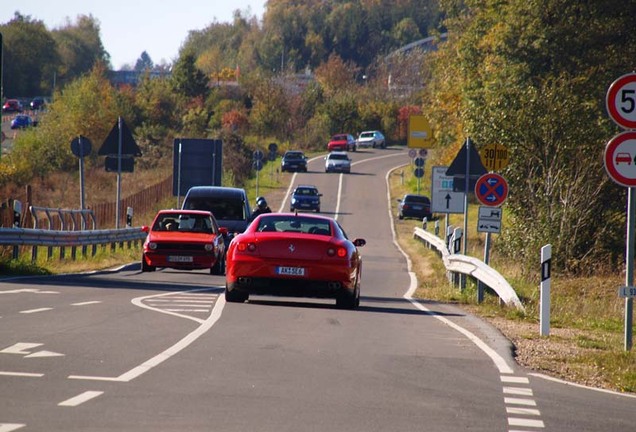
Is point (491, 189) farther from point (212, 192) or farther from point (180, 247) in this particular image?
point (212, 192)

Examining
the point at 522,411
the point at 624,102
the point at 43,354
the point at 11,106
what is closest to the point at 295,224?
the point at 624,102

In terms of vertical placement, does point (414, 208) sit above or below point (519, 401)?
above

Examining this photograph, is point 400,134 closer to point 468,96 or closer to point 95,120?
point 95,120

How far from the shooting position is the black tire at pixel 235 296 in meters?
19.2

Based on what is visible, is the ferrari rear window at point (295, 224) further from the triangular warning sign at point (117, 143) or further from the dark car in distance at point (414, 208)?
the dark car in distance at point (414, 208)

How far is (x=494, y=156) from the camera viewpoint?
87.2 feet

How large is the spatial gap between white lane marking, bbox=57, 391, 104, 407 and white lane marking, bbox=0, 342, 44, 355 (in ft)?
7.97

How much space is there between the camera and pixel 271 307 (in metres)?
19.0

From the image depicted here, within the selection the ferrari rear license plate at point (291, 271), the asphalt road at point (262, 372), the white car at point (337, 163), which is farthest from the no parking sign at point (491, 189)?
the white car at point (337, 163)

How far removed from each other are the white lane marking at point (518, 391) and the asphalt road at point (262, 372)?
0.02 metres

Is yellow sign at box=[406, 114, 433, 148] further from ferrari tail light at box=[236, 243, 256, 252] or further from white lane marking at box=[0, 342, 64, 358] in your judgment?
white lane marking at box=[0, 342, 64, 358]

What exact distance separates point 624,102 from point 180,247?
15.4 m

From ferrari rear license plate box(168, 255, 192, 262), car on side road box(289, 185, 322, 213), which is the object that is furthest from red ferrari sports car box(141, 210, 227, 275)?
car on side road box(289, 185, 322, 213)

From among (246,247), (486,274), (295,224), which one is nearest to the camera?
(246,247)
